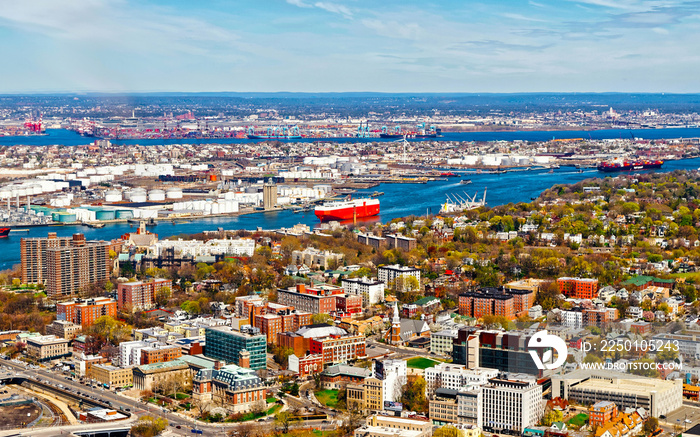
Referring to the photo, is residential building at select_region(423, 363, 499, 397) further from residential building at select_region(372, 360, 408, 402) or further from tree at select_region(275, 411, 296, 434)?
tree at select_region(275, 411, 296, 434)

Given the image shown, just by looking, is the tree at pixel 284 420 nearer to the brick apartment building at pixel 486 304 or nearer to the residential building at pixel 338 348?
the residential building at pixel 338 348

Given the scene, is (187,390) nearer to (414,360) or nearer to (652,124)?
(414,360)

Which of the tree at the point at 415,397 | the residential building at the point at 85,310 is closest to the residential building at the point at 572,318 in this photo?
the tree at the point at 415,397

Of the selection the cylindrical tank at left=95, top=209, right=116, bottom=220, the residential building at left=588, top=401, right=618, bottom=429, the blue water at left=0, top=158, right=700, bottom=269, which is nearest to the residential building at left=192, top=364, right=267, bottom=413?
the residential building at left=588, top=401, right=618, bottom=429

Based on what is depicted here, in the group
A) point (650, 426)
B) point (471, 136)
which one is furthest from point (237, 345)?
point (471, 136)

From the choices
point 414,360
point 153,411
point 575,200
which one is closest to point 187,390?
point 153,411

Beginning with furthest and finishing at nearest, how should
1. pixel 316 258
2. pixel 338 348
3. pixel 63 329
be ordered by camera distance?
pixel 316 258 < pixel 63 329 < pixel 338 348

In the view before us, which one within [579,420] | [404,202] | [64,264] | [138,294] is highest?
[64,264]

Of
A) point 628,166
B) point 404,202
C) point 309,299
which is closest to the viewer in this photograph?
point 309,299

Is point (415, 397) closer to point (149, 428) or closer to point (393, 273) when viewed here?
point (149, 428)
